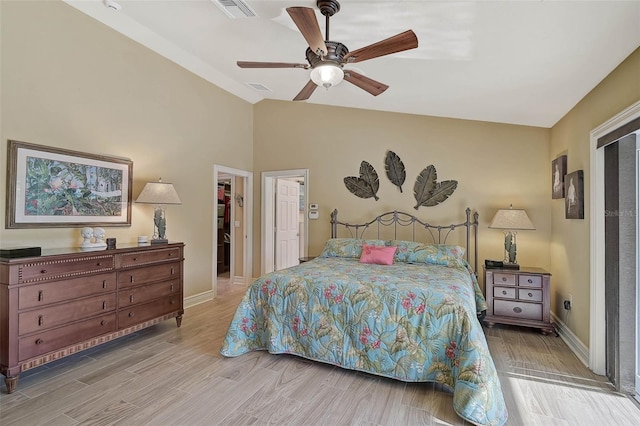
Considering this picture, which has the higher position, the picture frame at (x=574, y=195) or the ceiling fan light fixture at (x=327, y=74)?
the ceiling fan light fixture at (x=327, y=74)

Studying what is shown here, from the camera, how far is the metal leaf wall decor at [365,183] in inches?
192

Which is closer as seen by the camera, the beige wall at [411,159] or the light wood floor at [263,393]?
the light wood floor at [263,393]

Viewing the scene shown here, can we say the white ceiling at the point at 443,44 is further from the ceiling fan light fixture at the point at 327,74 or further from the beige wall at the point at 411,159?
the ceiling fan light fixture at the point at 327,74

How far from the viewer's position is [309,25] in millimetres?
1999

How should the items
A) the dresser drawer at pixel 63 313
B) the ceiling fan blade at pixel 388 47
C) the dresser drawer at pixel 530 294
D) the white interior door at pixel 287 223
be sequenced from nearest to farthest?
1. the ceiling fan blade at pixel 388 47
2. the dresser drawer at pixel 63 313
3. the dresser drawer at pixel 530 294
4. the white interior door at pixel 287 223

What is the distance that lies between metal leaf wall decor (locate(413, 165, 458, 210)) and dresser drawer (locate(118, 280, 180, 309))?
10.9ft

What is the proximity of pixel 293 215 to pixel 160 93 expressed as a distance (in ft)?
10.1

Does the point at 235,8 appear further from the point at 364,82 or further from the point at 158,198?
the point at 158,198

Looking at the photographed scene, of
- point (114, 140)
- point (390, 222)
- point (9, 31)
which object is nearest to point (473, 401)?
point (390, 222)

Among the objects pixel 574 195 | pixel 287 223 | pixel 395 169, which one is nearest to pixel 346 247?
pixel 395 169

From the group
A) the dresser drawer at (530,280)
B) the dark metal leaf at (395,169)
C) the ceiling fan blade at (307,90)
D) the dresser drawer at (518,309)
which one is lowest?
the dresser drawer at (518,309)

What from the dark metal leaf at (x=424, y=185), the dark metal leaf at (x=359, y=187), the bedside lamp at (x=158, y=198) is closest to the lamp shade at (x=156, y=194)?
the bedside lamp at (x=158, y=198)

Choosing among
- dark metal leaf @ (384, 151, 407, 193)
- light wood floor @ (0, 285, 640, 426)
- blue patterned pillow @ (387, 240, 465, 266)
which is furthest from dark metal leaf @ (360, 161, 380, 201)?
light wood floor @ (0, 285, 640, 426)

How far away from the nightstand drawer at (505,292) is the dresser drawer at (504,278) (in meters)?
0.07
